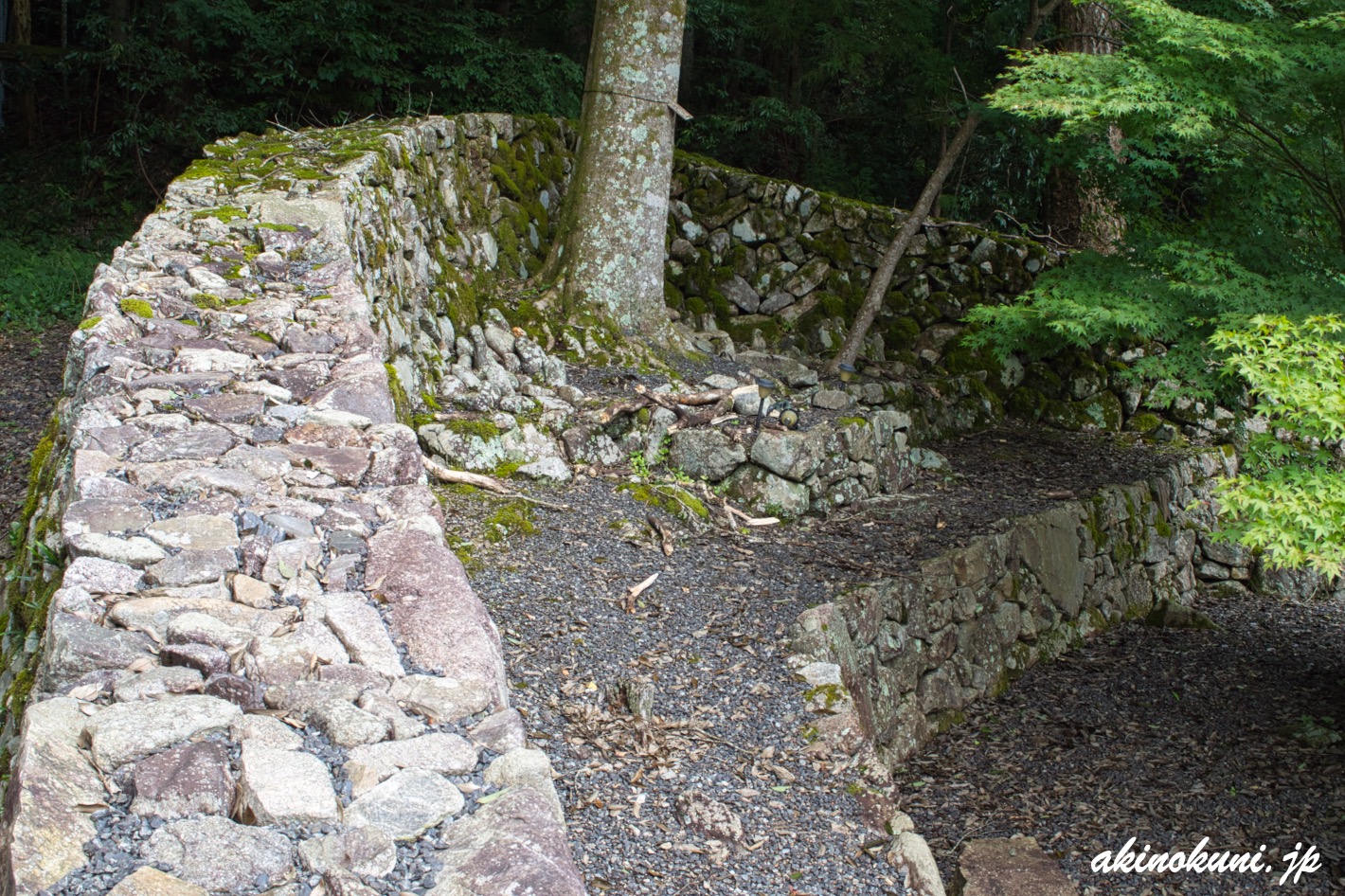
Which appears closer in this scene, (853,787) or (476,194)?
(853,787)

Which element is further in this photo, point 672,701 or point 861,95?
point 861,95

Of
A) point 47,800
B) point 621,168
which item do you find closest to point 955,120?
point 621,168

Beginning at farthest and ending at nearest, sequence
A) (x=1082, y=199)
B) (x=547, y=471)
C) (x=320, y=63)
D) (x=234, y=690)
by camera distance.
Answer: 1. (x=320, y=63)
2. (x=1082, y=199)
3. (x=547, y=471)
4. (x=234, y=690)

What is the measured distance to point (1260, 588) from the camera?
873 cm

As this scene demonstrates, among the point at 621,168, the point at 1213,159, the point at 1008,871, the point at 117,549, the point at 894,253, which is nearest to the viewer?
the point at 117,549

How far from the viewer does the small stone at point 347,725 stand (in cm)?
231

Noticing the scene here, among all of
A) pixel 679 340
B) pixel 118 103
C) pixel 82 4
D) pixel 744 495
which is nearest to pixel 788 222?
pixel 679 340

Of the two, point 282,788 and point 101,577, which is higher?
point 101,577

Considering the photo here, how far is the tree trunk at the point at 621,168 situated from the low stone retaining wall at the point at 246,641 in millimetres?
3073

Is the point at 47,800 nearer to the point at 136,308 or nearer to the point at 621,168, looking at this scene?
the point at 136,308

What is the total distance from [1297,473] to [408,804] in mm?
3975

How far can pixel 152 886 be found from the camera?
70.9 inches

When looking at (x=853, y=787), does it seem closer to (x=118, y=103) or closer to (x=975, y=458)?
(x=975, y=458)

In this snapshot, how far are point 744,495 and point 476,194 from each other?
3.37 m
